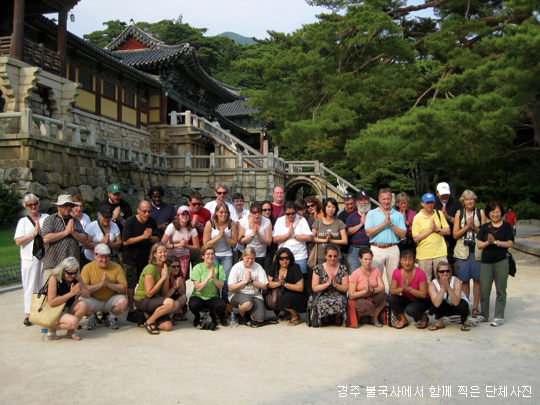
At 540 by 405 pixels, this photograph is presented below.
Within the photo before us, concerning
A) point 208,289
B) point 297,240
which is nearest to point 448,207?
point 297,240

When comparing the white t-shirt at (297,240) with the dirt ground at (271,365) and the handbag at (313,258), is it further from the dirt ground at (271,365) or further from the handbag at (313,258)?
the dirt ground at (271,365)

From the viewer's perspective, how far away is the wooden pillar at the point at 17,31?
481 inches

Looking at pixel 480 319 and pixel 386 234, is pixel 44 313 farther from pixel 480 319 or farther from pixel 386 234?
pixel 480 319

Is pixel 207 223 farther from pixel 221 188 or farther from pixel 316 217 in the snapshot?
pixel 316 217

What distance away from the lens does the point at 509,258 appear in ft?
18.6

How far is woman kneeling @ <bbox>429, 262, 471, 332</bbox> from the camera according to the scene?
523cm

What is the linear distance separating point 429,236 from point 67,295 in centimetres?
441

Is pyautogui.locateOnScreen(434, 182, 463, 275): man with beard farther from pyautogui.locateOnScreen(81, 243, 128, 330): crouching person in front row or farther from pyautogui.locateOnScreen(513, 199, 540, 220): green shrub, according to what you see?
pyautogui.locateOnScreen(513, 199, 540, 220): green shrub

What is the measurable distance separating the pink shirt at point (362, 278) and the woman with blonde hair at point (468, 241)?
4.16 ft

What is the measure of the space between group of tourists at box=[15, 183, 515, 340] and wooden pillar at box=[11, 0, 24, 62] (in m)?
8.74

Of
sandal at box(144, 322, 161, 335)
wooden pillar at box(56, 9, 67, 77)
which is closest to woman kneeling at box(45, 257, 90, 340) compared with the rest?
sandal at box(144, 322, 161, 335)

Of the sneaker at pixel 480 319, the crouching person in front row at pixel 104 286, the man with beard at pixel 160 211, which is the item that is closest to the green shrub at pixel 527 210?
the sneaker at pixel 480 319

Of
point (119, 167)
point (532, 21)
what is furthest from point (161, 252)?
point (119, 167)

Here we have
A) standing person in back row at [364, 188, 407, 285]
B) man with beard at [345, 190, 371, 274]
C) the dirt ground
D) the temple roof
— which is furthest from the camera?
the temple roof
